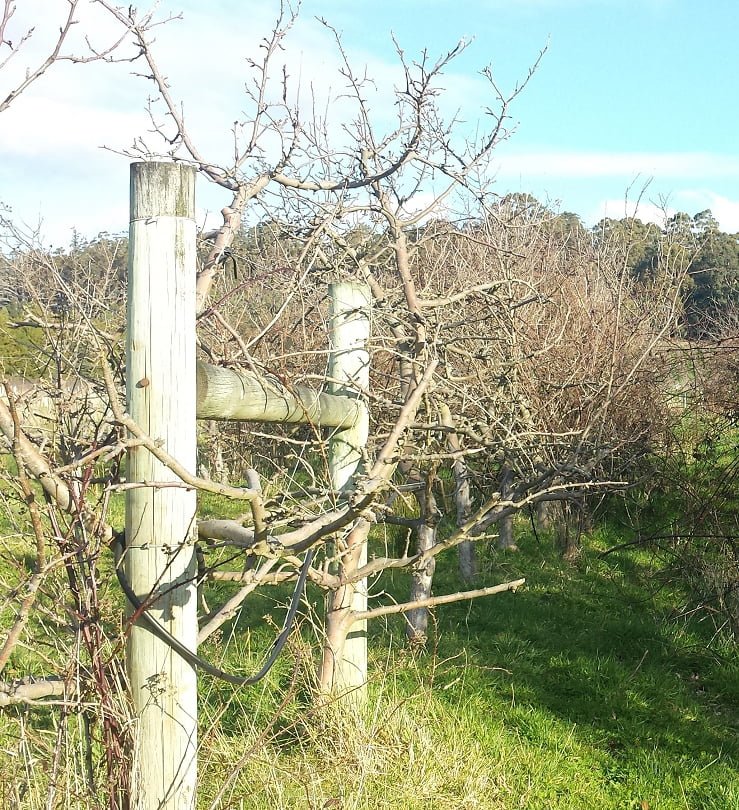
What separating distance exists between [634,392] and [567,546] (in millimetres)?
1467

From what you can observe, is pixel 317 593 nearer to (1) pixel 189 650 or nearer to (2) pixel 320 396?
(2) pixel 320 396

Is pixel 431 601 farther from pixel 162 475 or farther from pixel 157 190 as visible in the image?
pixel 157 190

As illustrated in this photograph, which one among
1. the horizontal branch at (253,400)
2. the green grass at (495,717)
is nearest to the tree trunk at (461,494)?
the green grass at (495,717)

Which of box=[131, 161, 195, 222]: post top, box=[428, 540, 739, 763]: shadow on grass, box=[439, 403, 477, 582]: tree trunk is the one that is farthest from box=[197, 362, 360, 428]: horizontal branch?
box=[428, 540, 739, 763]: shadow on grass

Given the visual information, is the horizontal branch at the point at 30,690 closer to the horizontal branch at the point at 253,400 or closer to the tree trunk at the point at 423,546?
the horizontal branch at the point at 253,400

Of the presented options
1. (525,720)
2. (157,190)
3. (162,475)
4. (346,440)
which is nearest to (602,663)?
(525,720)

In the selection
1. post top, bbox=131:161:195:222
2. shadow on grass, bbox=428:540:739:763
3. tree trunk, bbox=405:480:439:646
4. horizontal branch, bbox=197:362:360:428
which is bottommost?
shadow on grass, bbox=428:540:739:763

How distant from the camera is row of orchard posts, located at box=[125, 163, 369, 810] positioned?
2377 mm

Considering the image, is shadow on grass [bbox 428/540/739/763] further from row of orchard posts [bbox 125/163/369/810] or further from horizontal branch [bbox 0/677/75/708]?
horizontal branch [bbox 0/677/75/708]

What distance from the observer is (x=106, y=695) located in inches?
91.6

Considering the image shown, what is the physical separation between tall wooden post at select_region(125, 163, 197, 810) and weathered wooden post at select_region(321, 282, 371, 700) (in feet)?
4.52

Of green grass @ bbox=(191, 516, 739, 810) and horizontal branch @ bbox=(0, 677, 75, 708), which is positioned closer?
horizontal branch @ bbox=(0, 677, 75, 708)

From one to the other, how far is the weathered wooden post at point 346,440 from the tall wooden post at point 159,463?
4.52 ft

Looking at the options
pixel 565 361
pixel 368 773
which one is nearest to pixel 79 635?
pixel 368 773
